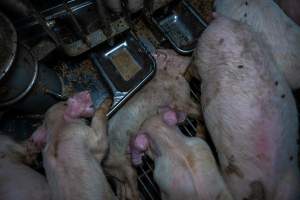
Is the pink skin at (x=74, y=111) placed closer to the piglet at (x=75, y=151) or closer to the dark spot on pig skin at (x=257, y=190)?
the piglet at (x=75, y=151)

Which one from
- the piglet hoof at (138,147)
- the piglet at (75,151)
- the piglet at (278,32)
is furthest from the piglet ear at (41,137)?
the piglet at (278,32)

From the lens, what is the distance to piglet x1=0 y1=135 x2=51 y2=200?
1.84m

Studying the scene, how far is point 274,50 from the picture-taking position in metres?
2.06

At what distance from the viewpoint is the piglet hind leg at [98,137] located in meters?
1.94

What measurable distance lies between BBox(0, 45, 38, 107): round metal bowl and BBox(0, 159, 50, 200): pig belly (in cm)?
38

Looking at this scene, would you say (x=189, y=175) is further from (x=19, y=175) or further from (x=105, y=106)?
(x=19, y=175)

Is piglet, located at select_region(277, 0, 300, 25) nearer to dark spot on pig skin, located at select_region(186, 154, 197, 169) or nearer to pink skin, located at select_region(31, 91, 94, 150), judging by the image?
dark spot on pig skin, located at select_region(186, 154, 197, 169)

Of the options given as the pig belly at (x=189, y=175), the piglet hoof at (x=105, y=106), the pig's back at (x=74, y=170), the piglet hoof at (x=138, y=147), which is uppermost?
the piglet hoof at (x=105, y=106)

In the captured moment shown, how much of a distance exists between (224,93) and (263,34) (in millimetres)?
498

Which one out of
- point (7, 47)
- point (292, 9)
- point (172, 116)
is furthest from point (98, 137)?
point (292, 9)

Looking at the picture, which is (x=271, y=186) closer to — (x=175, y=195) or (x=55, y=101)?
(x=175, y=195)

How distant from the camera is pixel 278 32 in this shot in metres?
2.06

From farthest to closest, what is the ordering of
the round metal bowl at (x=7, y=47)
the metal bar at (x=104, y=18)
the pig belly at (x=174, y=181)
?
the metal bar at (x=104, y=18)
the round metal bowl at (x=7, y=47)
the pig belly at (x=174, y=181)

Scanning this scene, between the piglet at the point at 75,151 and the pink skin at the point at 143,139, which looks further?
the pink skin at the point at 143,139
